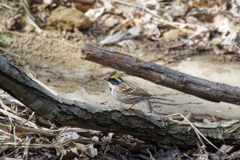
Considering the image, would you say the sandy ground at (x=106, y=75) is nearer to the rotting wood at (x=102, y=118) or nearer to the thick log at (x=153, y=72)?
the thick log at (x=153, y=72)

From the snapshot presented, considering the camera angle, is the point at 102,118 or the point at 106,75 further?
the point at 106,75

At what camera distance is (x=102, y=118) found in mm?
3363

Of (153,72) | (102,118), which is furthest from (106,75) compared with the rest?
(102,118)

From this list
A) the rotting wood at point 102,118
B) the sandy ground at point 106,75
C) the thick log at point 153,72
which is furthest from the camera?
the sandy ground at point 106,75

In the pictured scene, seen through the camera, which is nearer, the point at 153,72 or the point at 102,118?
the point at 102,118

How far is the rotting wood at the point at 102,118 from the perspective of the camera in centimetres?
272

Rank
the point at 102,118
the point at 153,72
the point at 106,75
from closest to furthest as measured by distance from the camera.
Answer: the point at 102,118 < the point at 153,72 < the point at 106,75

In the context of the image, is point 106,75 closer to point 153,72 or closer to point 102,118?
point 153,72

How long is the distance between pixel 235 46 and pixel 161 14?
3.07 metres

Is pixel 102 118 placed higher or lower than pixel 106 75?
higher

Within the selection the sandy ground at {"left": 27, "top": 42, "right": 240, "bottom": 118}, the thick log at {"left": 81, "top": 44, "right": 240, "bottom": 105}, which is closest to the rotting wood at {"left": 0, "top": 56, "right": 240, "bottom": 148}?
the thick log at {"left": 81, "top": 44, "right": 240, "bottom": 105}

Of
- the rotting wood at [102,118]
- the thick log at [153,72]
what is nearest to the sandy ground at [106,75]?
the thick log at [153,72]

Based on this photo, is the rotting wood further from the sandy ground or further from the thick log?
the sandy ground

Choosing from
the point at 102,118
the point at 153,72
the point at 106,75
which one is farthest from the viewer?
the point at 106,75
